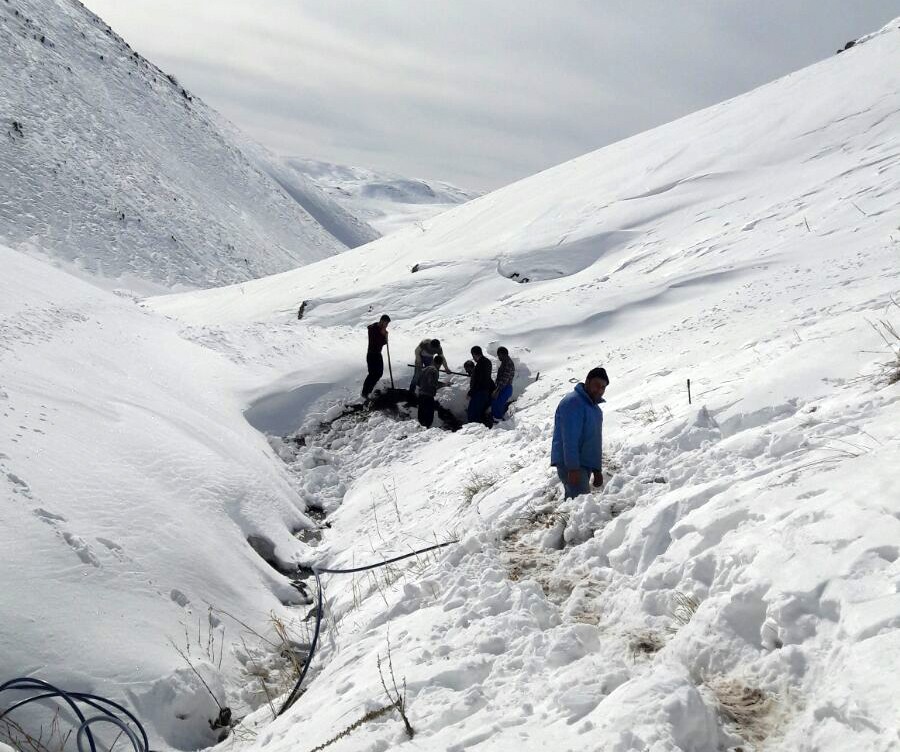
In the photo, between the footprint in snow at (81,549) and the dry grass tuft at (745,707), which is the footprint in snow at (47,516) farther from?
the dry grass tuft at (745,707)

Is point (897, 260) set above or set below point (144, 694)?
above

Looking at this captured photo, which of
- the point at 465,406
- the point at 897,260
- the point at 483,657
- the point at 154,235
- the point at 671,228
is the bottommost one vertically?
the point at 483,657

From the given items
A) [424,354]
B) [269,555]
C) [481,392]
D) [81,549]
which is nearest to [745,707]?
[81,549]

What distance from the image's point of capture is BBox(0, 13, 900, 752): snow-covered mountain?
335 cm

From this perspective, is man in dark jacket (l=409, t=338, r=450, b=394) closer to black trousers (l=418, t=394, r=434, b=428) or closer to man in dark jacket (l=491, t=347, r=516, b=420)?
black trousers (l=418, t=394, r=434, b=428)

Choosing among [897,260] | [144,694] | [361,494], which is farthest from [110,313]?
[897,260]

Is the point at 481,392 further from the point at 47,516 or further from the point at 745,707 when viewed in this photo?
the point at 745,707

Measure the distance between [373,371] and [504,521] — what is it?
7.09 metres

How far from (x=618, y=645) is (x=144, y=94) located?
69.4 meters

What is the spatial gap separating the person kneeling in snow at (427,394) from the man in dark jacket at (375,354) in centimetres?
96

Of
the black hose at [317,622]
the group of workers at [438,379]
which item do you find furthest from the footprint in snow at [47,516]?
the group of workers at [438,379]

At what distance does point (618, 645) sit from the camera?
388 cm

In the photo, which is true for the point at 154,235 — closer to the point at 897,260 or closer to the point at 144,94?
the point at 144,94

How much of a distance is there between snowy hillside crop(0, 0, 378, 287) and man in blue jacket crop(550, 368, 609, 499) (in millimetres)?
40099
